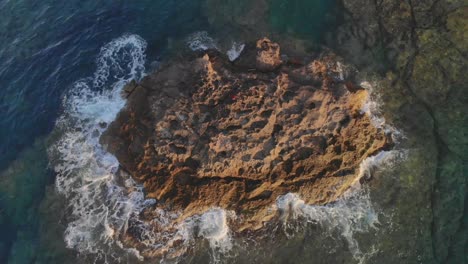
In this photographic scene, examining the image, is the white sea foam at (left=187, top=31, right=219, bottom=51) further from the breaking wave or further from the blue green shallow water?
the breaking wave

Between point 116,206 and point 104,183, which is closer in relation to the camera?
point 116,206

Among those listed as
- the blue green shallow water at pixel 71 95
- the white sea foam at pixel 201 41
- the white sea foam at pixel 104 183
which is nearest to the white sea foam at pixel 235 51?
the white sea foam at pixel 201 41

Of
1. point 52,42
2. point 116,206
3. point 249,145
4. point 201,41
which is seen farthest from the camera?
point 52,42

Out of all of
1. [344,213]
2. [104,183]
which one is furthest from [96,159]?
[344,213]

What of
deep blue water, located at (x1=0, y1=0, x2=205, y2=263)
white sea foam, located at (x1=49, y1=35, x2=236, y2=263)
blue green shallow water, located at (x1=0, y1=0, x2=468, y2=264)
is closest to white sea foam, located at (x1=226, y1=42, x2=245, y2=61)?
blue green shallow water, located at (x1=0, y1=0, x2=468, y2=264)

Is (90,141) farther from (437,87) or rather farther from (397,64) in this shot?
(437,87)

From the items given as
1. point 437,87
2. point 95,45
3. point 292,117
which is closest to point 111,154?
point 95,45

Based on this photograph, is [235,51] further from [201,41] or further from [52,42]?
[52,42]

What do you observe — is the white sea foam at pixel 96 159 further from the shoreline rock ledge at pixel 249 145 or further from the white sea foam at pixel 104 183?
the shoreline rock ledge at pixel 249 145

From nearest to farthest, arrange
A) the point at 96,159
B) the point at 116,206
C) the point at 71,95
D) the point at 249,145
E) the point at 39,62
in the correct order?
1. the point at 249,145
2. the point at 116,206
3. the point at 96,159
4. the point at 71,95
5. the point at 39,62
